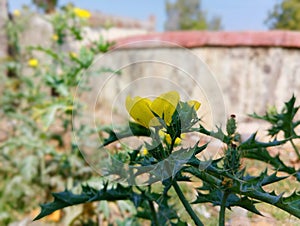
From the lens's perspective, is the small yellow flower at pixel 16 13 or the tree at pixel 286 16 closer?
the small yellow flower at pixel 16 13

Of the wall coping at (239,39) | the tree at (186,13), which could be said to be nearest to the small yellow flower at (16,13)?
the wall coping at (239,39)

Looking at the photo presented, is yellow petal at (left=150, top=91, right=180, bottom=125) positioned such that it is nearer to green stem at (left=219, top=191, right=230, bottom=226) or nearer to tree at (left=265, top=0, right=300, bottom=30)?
green stem at (left=219, top=191, right=230, bottom=226)

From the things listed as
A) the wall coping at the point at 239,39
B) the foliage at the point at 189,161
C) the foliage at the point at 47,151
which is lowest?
the foliage at the point at 47,151

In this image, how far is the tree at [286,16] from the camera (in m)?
9.55

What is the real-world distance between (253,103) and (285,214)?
4.64 m

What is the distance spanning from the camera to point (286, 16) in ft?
33.1

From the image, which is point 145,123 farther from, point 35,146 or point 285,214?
point 35,146

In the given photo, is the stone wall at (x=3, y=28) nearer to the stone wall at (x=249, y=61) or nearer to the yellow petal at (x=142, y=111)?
the stone wall at (x=249, y=61)

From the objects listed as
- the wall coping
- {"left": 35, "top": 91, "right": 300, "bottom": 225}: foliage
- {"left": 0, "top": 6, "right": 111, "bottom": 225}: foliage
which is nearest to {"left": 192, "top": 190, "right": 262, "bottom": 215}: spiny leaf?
{"left": 35, "top": 91, "right": 300, "bottom": 225}: foliage

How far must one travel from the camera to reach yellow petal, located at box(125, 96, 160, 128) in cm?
60

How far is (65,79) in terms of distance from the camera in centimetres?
291

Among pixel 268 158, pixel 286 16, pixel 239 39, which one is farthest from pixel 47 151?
pixel 286 16

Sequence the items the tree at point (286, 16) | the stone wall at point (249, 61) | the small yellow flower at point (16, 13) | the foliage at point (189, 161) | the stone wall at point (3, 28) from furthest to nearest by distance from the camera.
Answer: the tree at point (286, 16) → the stone wall at point (3, 28) → the stone wall at point (249, 61) → the small yellow flower at point (16, 13) → the foliage at point (189, 161)

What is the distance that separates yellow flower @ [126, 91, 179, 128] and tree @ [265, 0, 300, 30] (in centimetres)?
924
